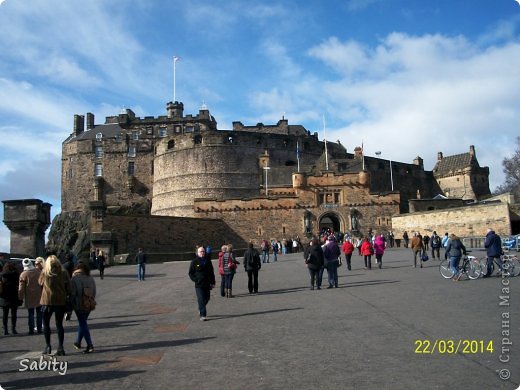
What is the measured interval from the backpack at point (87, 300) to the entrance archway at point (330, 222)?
29.1 m

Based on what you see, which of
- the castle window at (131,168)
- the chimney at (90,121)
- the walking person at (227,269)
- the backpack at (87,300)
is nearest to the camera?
the backpack at (87,300)

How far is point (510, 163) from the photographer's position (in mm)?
50156

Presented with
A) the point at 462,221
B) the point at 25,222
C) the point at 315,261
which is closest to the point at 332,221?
the point at 462,221

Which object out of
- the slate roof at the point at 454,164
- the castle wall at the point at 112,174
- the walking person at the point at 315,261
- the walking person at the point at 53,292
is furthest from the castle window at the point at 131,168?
the walking person at the point at 53,292

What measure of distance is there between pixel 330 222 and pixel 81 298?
106ft

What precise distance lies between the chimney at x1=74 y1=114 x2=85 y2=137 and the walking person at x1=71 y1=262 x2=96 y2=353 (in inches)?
2131

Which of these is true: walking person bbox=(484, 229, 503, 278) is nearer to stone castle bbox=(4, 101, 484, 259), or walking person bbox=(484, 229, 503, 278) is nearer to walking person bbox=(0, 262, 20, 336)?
walking person bbox=(0, 262, 20, 336)

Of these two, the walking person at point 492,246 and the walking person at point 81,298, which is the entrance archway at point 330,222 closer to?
the walking person at point 492,246

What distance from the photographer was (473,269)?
10.9m

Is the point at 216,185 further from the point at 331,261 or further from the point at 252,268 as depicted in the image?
the point at 252,268

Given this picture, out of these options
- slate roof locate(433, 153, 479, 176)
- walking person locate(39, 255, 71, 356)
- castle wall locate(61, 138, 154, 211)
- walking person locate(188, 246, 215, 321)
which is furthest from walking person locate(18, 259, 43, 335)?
slate roof locate(433, 153, 479, 176)

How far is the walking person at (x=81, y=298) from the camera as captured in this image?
227 inches

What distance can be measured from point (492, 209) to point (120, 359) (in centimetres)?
2556

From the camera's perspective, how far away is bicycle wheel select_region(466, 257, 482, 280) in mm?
10852
